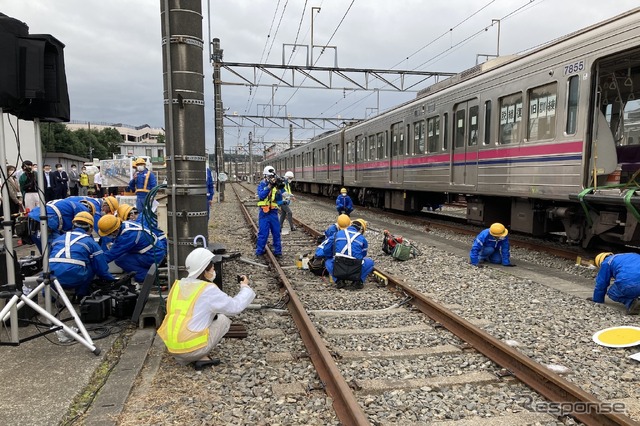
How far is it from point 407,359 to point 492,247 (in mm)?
4492

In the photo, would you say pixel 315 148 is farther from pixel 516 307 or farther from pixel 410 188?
pixel 516 307


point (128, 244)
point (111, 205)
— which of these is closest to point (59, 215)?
point (111, 205)

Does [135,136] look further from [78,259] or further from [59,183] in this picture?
[78,259]

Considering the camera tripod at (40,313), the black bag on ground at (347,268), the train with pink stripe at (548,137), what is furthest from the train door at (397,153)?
the camera tripod at (40,313)

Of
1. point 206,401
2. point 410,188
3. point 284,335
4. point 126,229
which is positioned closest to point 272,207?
point 126,229

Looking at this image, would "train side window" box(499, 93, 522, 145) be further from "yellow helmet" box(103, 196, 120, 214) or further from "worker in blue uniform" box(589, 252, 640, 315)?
"yellow helmet" box(103, 196, 120, 214)

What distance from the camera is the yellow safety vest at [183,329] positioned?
12.0ft

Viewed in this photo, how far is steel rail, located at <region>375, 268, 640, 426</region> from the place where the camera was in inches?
113

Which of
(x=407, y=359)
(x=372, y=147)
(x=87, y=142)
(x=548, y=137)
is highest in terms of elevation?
(x=87, y=142)

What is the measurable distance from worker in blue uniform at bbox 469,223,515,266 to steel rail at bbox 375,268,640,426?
2.92m

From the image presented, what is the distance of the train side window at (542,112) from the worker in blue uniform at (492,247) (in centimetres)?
190

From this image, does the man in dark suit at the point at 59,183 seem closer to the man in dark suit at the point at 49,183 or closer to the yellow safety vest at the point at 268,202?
the man in dark suit at the point at 49,183

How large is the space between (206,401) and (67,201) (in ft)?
13.1

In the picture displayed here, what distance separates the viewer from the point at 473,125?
10.4m
